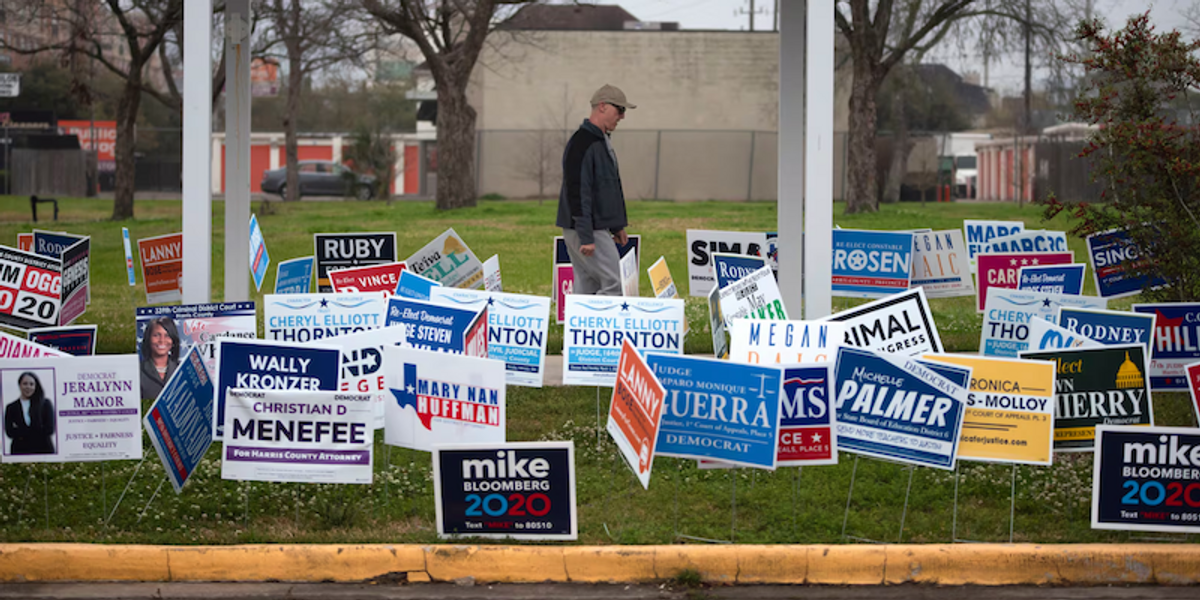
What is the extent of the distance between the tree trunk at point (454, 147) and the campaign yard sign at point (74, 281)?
2401 cm

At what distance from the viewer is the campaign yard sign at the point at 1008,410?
6777 mm

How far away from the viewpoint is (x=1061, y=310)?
27.2 feet

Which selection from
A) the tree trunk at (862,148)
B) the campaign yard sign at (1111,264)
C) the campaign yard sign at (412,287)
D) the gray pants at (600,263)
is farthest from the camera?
the tree trunk at (862,148)

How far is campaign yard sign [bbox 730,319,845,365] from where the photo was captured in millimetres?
7574

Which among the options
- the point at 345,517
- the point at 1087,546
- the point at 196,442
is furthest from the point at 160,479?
the point at 1087,546

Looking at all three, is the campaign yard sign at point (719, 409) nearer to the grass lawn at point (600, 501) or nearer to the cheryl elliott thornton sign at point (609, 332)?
the grass lawn at point (600, 501)

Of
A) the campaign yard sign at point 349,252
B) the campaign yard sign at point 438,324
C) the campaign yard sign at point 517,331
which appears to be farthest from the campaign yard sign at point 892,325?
the campaign yard sign at point 349,252

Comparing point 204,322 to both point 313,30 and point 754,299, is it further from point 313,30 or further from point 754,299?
point 313,30

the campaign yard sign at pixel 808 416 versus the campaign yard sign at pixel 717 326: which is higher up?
the campaign yard sign at pixel 717 326

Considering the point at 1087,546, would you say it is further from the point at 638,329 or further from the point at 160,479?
the point at 160,479

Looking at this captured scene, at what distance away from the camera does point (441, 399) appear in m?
7.00

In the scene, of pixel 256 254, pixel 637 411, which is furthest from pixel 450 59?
pixel 637 411

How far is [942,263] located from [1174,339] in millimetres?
3585

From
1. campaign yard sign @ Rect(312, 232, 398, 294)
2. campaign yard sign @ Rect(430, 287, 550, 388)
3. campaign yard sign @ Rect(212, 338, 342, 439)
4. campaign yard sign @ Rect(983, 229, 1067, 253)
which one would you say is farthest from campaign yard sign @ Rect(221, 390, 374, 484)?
campaign yard sign @ Rect(983, 229, 1067, 253)
